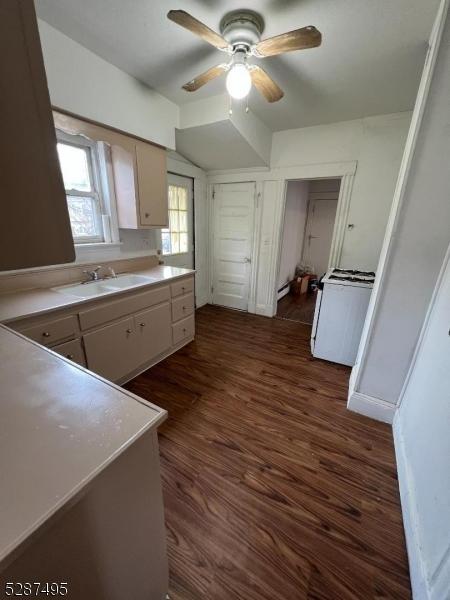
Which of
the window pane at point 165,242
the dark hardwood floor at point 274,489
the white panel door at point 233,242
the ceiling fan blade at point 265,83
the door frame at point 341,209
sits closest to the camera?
the dark hardwood floor at point 274,489

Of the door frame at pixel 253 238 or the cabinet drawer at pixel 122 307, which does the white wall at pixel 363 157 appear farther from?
the cabinet drawer at pixel 122 307

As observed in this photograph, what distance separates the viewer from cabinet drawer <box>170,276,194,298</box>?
2.46 metres

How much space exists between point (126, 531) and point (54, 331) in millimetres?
1262

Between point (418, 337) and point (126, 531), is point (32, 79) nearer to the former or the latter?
point (126, 531)

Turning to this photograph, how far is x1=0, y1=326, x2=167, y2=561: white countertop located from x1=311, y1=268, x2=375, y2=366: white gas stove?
6.95 feet

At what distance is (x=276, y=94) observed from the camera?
1.79 m

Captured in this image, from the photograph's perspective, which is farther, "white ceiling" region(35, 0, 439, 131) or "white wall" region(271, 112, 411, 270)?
"white wall" region(271, 112, 411, 270)

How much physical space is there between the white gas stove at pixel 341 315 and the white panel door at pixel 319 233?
2.76 meters

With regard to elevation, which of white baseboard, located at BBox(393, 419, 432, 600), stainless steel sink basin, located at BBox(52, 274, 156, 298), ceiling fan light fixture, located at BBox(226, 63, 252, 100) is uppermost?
ceiling fan light fixture, located at BBox(226, 63, 252, 100)

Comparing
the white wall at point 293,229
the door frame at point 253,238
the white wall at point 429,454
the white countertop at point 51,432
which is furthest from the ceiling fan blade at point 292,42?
the white wall at point 293,229

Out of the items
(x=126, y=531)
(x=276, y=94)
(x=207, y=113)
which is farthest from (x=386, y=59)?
(x=126, y=531)

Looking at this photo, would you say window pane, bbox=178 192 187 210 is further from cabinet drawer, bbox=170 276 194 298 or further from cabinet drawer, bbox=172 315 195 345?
cabinet drawer, bbox=172 315 195 345

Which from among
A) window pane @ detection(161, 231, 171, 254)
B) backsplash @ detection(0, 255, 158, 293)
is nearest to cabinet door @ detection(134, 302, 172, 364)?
backsplash @ detection(0, 255, 158, 293)

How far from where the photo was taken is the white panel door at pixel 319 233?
4949mm
